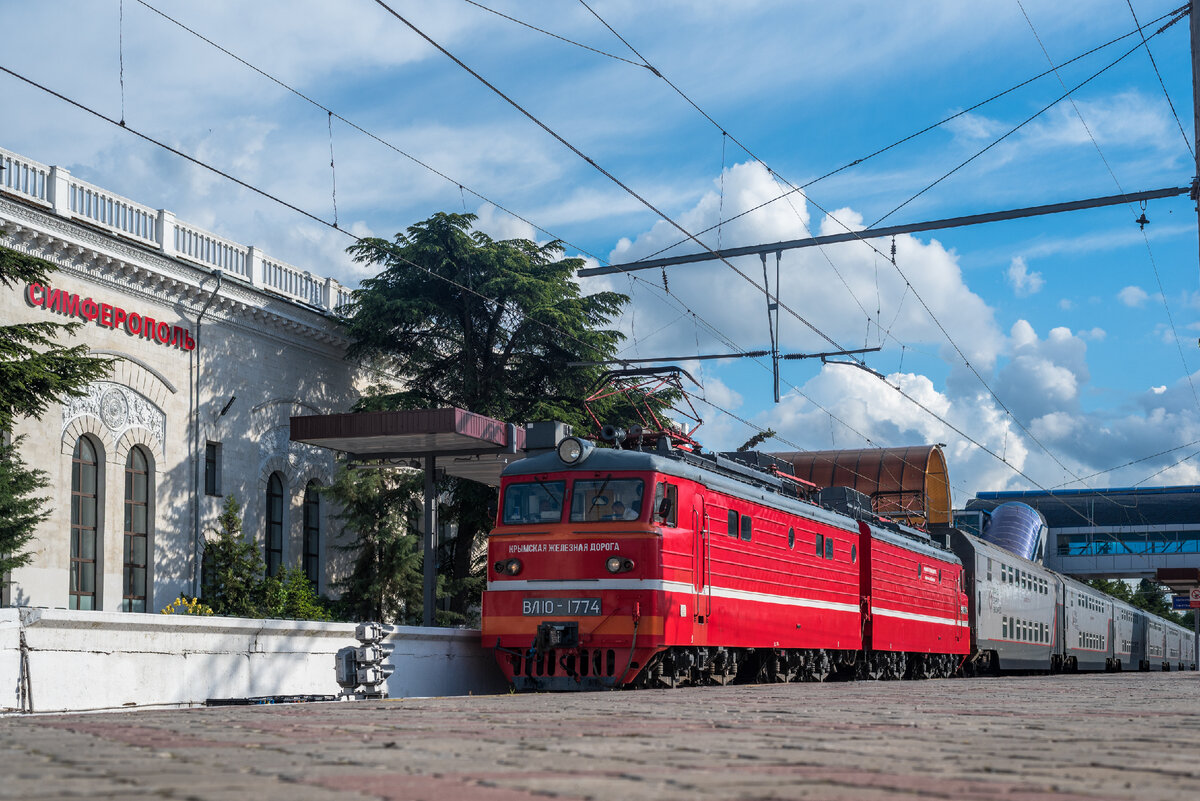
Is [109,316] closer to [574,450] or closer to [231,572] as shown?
[231,572]

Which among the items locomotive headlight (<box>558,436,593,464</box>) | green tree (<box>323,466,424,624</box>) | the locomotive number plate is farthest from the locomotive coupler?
green tree (<box>323,466,424,624</box>)

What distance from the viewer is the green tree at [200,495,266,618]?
93.4 feet

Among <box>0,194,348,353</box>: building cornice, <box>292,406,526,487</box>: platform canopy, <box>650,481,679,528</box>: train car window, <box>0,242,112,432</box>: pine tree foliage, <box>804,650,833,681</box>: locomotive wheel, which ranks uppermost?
<box>0,194,348,353</box>: building cornice

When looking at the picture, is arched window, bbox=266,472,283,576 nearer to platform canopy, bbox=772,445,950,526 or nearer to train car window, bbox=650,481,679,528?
train car window, bbox=650,481,679,528

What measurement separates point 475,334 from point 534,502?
1771 centimetres

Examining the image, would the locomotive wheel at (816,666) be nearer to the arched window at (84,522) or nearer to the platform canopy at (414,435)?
the platform canopy at (414,435)

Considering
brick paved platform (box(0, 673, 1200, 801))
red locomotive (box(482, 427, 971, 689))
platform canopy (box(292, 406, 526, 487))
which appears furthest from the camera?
platform canopy (box(292, 406, 526, 487))

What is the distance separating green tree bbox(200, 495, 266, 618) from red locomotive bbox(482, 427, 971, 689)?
12.5 metres

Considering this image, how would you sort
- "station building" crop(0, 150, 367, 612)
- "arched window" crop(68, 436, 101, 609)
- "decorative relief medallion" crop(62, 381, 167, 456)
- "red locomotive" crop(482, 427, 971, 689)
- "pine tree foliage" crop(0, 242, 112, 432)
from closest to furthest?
1. "red locomotive" crop(482, 427, 971, 689)
2. "pine tree foliage" crop(0, 242, 112, 432)
3. "station building" crop(0, 150, 367, 612)
4. "arched window" crop(68, 436, 101, 609)
5. "decorative relief medallion" crop(62, 381, 167, 456)

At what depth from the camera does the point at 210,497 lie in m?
30.5

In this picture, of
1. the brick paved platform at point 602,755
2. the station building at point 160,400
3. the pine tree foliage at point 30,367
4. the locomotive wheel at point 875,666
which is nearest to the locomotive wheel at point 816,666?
the locomotive wheel at point 875,666

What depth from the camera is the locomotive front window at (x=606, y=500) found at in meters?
16.4

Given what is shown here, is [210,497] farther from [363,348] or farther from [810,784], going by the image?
[810,784]

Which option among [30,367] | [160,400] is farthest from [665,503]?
[160,400]
